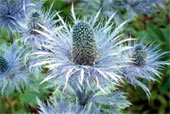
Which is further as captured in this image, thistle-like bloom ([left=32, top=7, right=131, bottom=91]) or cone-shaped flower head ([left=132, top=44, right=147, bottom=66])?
cone-shaped flower head ([left=132, top=44, right=147, bottom=66])

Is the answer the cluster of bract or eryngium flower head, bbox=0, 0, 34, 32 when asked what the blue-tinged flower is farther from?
eryngium flower head, bbox=0, 0, 34, 32

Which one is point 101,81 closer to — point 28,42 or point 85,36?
point 85,36

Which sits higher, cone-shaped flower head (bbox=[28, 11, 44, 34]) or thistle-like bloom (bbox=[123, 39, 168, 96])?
cone-shaped flower head (bbox=[28, 11, 44, 34])

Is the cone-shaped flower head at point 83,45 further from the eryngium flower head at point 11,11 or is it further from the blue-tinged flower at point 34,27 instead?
the eryngium flower head at point 11,11

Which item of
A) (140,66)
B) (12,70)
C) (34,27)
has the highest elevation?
(34,27)

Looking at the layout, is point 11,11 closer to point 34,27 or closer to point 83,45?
point 34,27

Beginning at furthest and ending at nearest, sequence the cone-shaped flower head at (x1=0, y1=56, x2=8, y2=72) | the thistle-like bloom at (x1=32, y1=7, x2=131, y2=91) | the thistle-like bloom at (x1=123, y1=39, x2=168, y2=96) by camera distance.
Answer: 1. the cone-shaped flower head at (x1=0, y1=56, x2=8, y2=72)
2. the thistle-like bloom at (x1=123, y1=39, x2=168, y2=96)
3. the thistle-like bloom at (x1=32, y1=7, x2=131, y2=91)

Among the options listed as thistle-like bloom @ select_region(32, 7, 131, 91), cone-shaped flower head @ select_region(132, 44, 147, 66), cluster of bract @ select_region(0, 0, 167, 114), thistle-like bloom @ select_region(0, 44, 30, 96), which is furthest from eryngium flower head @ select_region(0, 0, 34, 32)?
cone-shaped flower head @ select_region(132, 44, 147, 66)

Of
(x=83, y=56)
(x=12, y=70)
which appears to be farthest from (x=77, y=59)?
(x=12, y=70)
